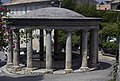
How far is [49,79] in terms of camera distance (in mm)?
24891

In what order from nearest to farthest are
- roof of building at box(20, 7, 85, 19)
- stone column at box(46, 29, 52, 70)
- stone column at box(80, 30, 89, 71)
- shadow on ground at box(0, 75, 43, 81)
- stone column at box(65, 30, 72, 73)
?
shadow on ground at box(0, 75, 43, 81) < stone column at box(46, 29, 52, 70) < stone column at box(65, 30, 72, 73) < roof of building at box(20, 7, 85, 19) < stone column at box(80, 30, 89, 71)

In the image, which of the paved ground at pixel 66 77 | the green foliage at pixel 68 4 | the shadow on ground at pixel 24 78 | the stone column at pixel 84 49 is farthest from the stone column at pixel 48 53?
the green foliage at pixel 68 4

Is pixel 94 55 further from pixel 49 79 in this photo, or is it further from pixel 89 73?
pixel 49 79

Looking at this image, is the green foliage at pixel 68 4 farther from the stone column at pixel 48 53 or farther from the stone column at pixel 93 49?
the stone column at pixel 48 53

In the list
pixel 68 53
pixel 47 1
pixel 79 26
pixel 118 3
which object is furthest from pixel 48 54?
pixel 47 1

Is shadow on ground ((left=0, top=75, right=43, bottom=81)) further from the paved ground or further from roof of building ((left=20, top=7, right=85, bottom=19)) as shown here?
roof of building ((left=20, top=7, right=85, bottom=19))

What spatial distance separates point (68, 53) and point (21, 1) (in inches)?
1885

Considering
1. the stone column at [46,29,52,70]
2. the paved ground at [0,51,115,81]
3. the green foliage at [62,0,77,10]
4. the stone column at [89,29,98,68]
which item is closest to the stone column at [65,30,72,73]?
the paved ground at [0,51,115,81]

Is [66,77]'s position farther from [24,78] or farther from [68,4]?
[68,4]

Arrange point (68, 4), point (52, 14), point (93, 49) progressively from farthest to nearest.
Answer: point (68, 4) < point (93, 49) < point (52, 14)

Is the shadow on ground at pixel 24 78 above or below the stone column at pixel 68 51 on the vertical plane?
below

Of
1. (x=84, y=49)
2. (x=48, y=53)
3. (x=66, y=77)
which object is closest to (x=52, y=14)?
(x=48, y=53)

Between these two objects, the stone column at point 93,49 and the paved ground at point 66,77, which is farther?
the stone column at point 93,49

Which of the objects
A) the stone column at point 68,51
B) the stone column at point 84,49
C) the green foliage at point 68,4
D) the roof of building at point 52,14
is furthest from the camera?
the green foliage at point 68,4
